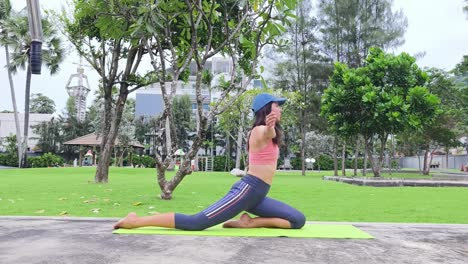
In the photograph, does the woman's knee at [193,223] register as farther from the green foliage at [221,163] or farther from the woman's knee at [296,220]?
the green foliage at [221,163]

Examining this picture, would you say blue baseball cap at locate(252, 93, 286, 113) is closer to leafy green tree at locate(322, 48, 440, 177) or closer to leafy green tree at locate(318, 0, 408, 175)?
leafy green tree at locate(322, 48, 440, 177)

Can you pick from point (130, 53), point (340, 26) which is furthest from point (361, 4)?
point (130, 53)

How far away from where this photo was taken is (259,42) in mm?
8852

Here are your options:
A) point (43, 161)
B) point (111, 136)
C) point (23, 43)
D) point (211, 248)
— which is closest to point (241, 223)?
point (211, 248)

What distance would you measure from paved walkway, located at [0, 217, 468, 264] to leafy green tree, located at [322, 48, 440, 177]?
12.7 m

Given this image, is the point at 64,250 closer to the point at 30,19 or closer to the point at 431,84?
the point at 30,19

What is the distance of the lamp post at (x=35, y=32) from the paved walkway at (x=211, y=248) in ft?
4.50

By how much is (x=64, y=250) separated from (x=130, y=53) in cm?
1078

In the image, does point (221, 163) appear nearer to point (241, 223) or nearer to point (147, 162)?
point (147, 162)

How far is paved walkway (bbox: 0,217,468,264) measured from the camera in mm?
3348

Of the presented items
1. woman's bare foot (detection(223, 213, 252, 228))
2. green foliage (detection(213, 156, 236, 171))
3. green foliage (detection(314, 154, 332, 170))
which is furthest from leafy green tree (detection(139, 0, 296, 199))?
green foliage (detection(314, 154, 332, 170))

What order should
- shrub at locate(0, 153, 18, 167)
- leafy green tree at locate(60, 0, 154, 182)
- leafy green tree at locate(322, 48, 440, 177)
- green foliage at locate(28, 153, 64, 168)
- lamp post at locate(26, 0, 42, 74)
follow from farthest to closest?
shrub at locate(0, 153, 18, 167) → green foliage at locate(28, 153, 64, 168) → leafy green tree at locate(322, 48, 440, 177) → leafy green tree at locate(60, 0, 154, 182) → lamp post at locate(26, 0, 42, 74)

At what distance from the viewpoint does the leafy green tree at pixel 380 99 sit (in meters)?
16.8

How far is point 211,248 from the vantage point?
3.72 m
